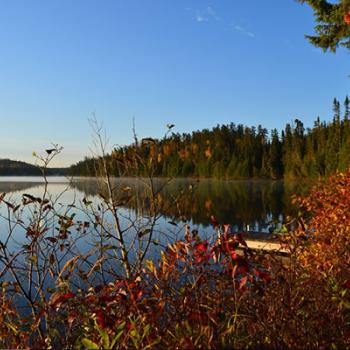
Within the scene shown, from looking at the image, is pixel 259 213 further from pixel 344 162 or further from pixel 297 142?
pixel 297 142

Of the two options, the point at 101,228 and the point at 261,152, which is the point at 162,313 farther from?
the point at 261,152

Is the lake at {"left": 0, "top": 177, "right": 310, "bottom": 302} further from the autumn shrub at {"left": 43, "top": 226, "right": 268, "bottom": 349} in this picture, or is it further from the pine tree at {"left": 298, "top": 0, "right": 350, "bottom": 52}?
the pine tree at {"left": 298, "top": 0, "right": 350, "bottom": 52}

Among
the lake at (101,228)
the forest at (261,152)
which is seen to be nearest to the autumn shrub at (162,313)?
the lake at (101,228)

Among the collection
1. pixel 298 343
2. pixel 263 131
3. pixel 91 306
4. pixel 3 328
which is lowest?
pixel 3 328

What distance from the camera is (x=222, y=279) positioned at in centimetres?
329

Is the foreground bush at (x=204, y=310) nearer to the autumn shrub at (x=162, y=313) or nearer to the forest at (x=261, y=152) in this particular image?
the autumn shrub at (x=162, y=313)

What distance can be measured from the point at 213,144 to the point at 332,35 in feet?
397

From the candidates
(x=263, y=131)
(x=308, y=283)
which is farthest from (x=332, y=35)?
(x=263, y=131)

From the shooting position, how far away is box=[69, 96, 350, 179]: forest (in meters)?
77.2

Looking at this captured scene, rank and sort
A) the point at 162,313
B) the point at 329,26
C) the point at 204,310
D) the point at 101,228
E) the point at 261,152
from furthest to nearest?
the point at 261,152 → the point at 329,26 → the point at 101,228 → the point at 204,310 → the point at 162,313

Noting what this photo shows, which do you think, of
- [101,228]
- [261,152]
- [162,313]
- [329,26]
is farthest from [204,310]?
[261,152]

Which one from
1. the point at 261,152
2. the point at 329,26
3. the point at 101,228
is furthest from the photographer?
the point at 261,152

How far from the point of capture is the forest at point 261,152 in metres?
77.2

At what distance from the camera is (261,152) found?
116 metres
